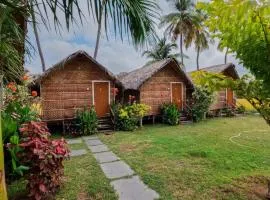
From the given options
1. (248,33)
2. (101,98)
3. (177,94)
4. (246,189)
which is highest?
(248,33)

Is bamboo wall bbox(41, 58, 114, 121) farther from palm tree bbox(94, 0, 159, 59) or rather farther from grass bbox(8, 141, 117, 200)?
palm tree bbox(94, 0, 159, 59)

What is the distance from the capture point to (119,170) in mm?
6738

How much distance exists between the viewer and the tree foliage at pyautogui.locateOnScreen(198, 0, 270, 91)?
3.72 metres

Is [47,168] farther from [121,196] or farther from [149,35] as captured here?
[149,35]

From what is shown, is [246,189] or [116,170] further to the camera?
[116,170]

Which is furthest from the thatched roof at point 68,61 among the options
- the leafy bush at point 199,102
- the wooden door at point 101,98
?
the leafy bush at point 199,102

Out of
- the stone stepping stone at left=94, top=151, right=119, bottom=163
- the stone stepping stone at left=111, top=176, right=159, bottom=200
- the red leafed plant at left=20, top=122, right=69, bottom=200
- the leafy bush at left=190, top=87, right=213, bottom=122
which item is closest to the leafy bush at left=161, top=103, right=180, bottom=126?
the leafy bush at left=190, top=87, right=213, bottom=122

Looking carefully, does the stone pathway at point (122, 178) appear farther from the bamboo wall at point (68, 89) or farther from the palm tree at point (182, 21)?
the palm tree at point (182, 21)

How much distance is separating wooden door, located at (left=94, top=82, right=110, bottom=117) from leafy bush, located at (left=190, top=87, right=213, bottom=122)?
232 inches

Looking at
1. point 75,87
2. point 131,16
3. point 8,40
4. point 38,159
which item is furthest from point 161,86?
point 131,16

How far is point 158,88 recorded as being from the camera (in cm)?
1666

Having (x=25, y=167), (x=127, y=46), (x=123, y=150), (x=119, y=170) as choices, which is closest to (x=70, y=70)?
(x=123, y=150)

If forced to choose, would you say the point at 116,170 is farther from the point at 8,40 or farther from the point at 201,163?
the point at 8,40

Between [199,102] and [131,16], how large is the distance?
15.6 m
